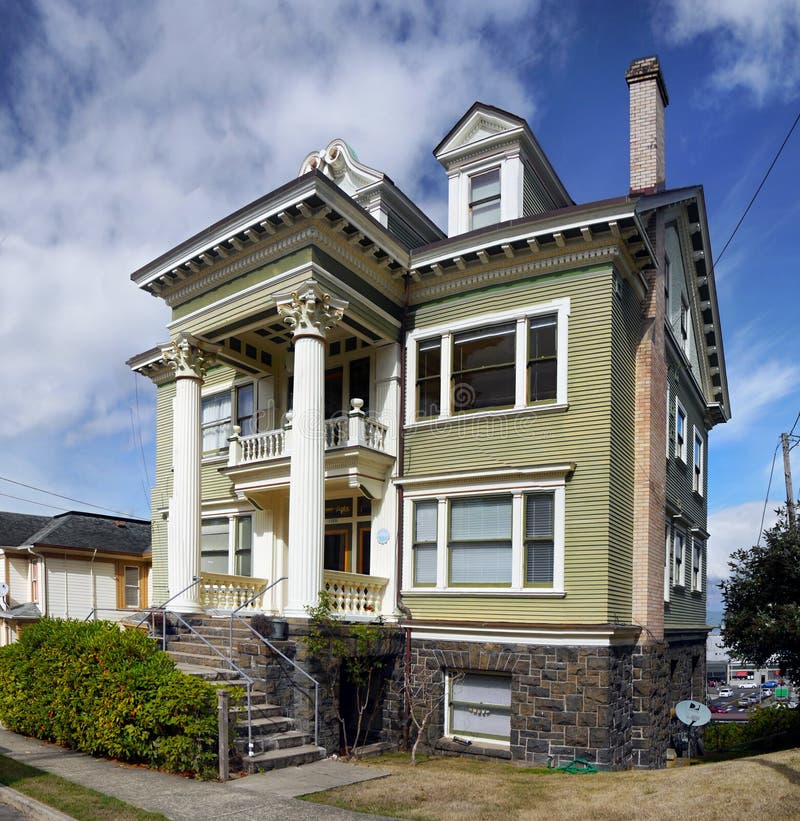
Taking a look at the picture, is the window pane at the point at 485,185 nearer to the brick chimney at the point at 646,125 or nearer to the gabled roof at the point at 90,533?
the brick chimney at the point at 646,125

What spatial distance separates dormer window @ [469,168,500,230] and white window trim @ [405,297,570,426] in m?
3.30

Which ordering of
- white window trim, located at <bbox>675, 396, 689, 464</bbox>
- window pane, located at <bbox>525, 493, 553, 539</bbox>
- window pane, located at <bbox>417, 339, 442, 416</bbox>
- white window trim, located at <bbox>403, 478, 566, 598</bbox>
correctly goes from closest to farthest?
white window trim, located at <bbox>403, 478, 566, 598</bbox> → window pane, located at <bbox>525, 493, 553, 539</bbox> → window pane, located at <bbox>417, 339, 442, 416</bbox> → white window trim, located at <bbox>675, 396, 689, 464</bbox>

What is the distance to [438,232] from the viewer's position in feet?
65.2

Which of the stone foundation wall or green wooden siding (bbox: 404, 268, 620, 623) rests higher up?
green wooden siding (bbox: 404, 268, 620, 623)

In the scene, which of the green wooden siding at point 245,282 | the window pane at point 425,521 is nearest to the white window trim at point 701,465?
the window pane at point 425,521

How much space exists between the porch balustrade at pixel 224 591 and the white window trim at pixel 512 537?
3.50 m

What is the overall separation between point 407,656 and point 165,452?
11140 millimetres

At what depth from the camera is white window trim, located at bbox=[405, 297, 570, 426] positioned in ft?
48.3

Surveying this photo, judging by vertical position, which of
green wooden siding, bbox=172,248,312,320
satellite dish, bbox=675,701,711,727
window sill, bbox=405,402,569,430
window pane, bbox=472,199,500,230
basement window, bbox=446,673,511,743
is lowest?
satellite dish, bbox=675,701,711,727

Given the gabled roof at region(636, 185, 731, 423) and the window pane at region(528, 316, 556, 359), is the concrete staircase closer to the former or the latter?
the window pane at region(528, 316, 556, 359)

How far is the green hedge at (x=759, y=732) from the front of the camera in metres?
21.0

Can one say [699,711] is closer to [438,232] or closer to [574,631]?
[574,631]

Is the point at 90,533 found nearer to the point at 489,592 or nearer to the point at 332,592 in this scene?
the point at 332,592

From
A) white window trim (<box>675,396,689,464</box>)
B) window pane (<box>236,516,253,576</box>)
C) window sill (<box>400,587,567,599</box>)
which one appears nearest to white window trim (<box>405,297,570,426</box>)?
window sill (<box>400,587,567,599</box>)
